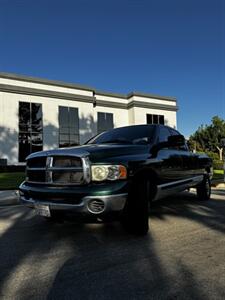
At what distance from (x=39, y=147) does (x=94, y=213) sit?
22.9m

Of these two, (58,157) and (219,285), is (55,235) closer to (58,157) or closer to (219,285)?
(58,157)

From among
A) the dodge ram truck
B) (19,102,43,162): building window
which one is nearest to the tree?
(19,102,43,162): building window

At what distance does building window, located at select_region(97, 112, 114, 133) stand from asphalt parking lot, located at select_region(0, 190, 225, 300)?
2481cm

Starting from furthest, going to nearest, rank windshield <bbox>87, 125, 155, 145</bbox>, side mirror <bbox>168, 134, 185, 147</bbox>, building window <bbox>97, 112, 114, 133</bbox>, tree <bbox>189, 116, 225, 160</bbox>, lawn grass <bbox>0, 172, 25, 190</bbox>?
tree <bbox>189, 116, 225, 160</bbox> < building window <bbox>97, 112, 114, 133</bbox> < lawn grass <bbox>0, 172, 25, 190</bbox> < side mirror <bbox>168, 134, 185, 147</bbox> < windshield <bbox>87, 125, 155, 145</bbox>

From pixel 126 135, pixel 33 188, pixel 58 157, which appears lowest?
pixel 33 188

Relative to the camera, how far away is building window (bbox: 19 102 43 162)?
25.4 metres

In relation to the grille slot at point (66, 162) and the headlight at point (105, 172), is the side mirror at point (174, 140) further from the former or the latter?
the grille slot at point (66, 162)

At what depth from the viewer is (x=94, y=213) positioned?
391cm

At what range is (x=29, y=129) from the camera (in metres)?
25.7

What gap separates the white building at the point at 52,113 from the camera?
24.8 m

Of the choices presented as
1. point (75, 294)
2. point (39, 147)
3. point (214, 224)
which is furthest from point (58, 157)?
point (39, 147)

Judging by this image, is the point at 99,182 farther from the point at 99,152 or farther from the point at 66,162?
the point at 66,162

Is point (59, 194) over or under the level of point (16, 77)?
under

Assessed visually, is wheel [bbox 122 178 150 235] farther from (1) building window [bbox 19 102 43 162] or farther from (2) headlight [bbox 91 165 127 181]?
(1) building window [bbox 19 102 43 162]
